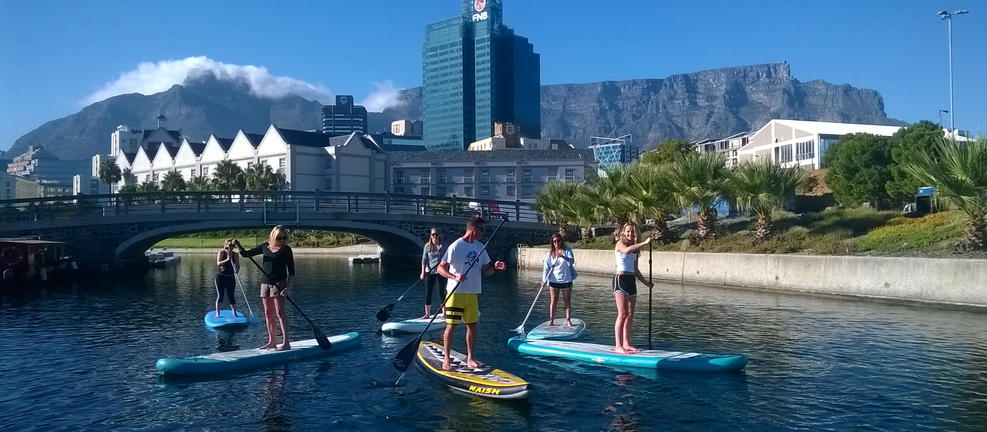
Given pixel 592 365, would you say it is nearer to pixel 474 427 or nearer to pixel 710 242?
pixel 474 427

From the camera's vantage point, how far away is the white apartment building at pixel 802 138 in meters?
85.7

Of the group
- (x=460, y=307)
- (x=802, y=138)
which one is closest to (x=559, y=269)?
(x=460, y=307)

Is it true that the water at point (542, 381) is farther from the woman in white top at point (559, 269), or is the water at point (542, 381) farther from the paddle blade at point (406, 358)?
the woman in white top at point (559, 269)

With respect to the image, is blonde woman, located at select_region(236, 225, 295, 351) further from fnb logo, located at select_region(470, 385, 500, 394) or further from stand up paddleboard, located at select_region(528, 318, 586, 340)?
stand up paddleboard, located at select_region(528, 318, 586, 340)

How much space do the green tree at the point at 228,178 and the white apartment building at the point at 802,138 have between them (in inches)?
2263

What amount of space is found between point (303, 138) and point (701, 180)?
236ft

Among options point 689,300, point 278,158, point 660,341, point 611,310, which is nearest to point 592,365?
point 660,341

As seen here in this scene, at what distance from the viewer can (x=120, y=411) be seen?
10.7 m

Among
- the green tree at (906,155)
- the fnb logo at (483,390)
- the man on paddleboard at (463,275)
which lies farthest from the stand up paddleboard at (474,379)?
the green tree at (906,155)

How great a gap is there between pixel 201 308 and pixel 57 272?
1593 centimetres

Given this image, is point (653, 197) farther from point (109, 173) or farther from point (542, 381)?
point (109, 173)

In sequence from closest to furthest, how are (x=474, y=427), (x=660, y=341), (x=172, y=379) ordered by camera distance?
(x=474, y=427), (x=172, y=379), (x=660, y=341)

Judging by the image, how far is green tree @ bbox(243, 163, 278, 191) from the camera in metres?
82.3

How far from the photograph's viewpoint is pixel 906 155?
140 feet
